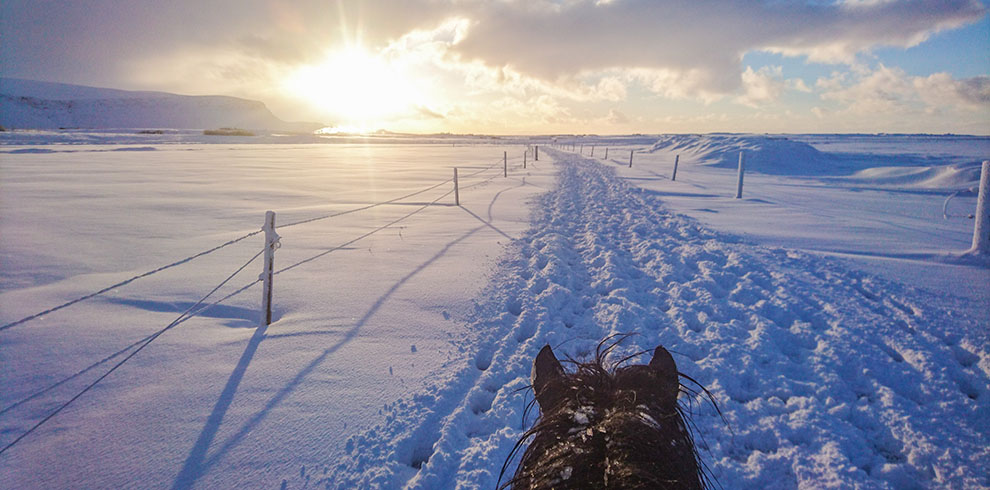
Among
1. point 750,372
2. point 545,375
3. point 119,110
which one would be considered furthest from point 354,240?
point 119,110

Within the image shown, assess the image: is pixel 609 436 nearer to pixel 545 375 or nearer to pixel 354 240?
pixel 545 375

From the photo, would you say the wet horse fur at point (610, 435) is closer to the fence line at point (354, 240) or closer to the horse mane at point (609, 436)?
the horse mane at point (609, 436)

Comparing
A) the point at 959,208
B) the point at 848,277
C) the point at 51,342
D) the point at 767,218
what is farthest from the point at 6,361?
the point at 959,208

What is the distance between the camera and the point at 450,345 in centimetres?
341

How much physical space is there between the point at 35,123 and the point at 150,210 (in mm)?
116459

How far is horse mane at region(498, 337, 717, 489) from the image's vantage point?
0.89 m

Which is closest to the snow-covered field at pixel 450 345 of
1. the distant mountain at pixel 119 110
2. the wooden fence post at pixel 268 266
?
the wooden fence post at pixel 268 266

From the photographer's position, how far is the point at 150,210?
27.6ft

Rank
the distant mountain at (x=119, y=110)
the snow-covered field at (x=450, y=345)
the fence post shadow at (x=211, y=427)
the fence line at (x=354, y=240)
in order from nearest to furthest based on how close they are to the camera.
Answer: the fence post shadow at (x=211, y=427)
the snow-covered field at (x=450, y=345)
the fence line at (x=354, y=240)
the distant mountain at (x=119, y=110)

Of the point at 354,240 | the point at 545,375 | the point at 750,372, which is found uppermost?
the point at 545,375

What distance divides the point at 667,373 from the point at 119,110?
144882 millimetres

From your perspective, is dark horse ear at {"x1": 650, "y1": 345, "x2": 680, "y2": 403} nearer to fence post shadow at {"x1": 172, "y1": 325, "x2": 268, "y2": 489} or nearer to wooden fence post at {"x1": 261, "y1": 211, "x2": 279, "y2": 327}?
fence post shadow at {"x1": 172, "y1": 325, "x2": 268, "y2": 489}

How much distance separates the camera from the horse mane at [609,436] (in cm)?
89

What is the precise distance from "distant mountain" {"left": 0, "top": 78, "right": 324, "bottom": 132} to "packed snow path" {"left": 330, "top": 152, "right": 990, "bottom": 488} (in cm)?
11372
